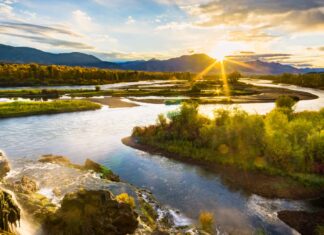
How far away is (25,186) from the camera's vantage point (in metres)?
29.6

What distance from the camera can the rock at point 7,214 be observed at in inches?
687

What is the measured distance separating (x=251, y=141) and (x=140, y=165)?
48.2 feet

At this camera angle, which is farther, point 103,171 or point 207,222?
point 103,171

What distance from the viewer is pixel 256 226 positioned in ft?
85.7

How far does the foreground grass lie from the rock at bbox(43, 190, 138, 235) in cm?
6087

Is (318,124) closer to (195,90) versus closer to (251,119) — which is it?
(251,119)

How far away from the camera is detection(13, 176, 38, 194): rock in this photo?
2805 centimetres

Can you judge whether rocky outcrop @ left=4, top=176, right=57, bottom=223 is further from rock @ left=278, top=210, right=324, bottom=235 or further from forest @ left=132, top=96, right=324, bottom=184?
forest @ left=132, top=96, right=324, bottom=184

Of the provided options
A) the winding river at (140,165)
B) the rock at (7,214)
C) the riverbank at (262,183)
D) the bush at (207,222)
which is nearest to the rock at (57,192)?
the winding river at (140,165)

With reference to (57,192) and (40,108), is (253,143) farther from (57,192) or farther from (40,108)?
(40,108)

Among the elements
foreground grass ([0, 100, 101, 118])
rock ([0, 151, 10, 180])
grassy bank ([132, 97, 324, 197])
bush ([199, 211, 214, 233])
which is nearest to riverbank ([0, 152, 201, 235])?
rock ([0, 151, 10, 180])

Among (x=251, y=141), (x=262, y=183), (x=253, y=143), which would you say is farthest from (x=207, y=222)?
(x=251, y=141)

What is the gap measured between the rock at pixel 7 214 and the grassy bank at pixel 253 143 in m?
26.1

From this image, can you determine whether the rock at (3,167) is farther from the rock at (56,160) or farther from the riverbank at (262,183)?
the riverbank at (262,183)
